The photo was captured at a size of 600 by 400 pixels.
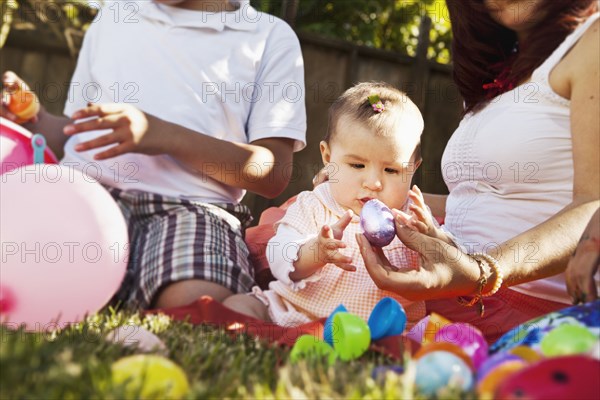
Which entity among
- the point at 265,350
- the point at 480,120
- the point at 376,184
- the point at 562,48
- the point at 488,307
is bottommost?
the point at 488,307

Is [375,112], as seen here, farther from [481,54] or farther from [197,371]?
[197,371]

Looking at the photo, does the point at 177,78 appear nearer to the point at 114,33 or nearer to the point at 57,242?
the point at 114,33

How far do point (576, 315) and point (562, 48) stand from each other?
0.92 meters

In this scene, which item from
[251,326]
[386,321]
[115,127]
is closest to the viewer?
[386,321]

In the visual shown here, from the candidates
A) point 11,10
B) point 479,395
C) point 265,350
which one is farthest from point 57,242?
point 11,10

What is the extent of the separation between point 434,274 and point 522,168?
59 cm

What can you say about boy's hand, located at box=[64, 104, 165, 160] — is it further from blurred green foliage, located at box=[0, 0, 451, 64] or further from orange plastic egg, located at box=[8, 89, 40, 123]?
blurred green foliage, located at box=[0, 0, 451, 64]

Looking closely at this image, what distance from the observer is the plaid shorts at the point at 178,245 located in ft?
6.66

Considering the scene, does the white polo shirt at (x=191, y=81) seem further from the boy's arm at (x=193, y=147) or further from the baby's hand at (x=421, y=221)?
the baby's hand at (x=421, y=221)

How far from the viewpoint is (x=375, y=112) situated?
1870 mm

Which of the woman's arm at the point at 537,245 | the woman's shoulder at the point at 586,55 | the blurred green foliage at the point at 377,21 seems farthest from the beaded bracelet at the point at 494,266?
the blurred green foliage at the point at 377,21

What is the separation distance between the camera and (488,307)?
1.85 m

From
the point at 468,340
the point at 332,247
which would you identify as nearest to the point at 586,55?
the point at 332,247

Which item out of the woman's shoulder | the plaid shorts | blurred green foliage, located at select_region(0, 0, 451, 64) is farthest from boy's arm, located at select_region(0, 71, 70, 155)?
blurred green foliage, located at select_region(0, 0, 451, 64)
